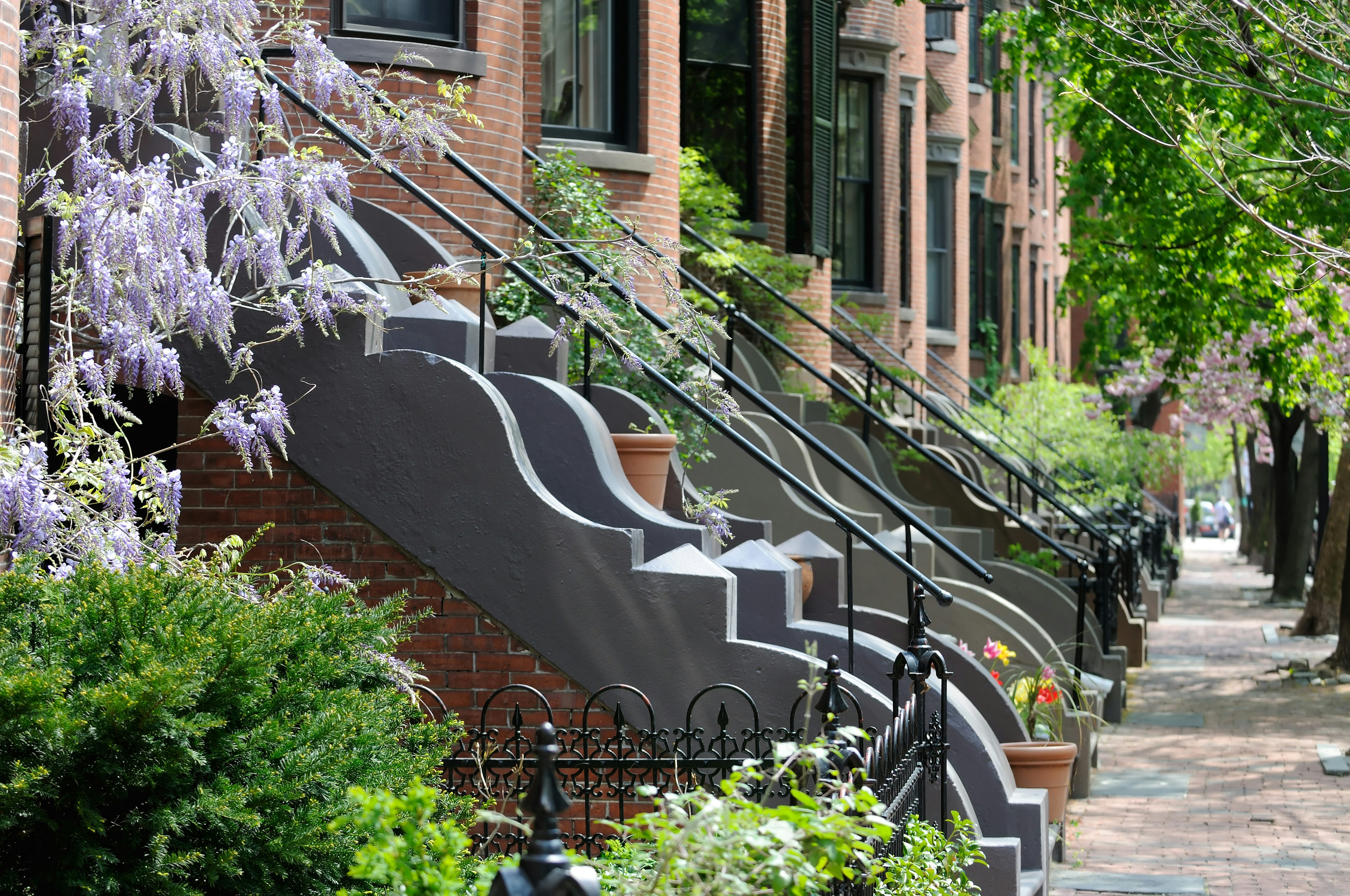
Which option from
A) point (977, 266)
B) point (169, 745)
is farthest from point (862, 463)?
point (977, 266)

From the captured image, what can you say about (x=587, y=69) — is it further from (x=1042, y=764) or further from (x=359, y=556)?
(x=1042, y=764)

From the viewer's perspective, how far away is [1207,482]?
116 m

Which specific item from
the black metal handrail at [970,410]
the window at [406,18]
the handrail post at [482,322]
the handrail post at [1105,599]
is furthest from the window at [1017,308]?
the handrail post at [482,322]

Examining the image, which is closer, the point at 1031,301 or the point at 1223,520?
the point at 1031,301

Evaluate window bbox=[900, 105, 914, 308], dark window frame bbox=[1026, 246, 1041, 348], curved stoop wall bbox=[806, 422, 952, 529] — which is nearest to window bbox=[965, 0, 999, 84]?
window bbox=[900, 105, 914, 308]

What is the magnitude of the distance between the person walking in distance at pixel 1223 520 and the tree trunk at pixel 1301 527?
1920 inches

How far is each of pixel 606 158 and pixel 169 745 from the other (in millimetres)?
8146

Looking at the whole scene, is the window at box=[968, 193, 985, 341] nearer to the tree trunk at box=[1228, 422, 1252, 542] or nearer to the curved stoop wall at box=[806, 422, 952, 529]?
the curved stoop wall at box=[806, 422, 952, 529]

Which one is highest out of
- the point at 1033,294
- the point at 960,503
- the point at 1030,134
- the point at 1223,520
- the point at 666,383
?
the point at 1030,134

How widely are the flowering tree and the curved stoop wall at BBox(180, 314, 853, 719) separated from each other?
0.76ft

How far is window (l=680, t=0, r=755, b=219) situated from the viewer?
16016 millimetres

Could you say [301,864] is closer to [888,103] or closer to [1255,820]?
[1255,820]

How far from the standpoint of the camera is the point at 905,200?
2319cm

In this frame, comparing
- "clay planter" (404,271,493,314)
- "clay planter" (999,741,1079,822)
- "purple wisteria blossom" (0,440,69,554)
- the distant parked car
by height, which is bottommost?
the distant parked car
